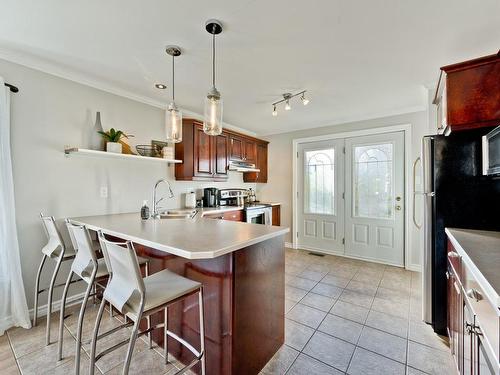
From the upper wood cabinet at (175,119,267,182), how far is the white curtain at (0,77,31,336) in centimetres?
175

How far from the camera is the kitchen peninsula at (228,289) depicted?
1351mm

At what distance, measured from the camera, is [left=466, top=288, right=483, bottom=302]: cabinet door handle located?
98cm

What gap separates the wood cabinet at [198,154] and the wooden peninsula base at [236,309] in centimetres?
179

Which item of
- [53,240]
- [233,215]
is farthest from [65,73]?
[233,215]

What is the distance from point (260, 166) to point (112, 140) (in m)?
2.91

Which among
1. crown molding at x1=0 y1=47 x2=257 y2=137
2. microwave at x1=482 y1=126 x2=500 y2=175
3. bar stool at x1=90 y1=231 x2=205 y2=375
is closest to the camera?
bar stool at x1=90 y1=231 x2=205 y2=375

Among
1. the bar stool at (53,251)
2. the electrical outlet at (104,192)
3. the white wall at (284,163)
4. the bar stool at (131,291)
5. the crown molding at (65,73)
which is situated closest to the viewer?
the bar stool at (131,291)

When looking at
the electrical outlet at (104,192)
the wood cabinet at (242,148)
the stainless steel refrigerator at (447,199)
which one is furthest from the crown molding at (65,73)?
the stainless steel refrigerator at (447,199)

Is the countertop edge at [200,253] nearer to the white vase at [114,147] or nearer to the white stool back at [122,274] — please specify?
the white stool back at [122,274]

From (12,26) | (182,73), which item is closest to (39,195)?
(12,26)

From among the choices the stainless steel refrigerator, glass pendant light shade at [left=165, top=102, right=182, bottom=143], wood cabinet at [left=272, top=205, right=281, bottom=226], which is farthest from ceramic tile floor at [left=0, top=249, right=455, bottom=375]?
wood cabinet at [left=272, top=205, right=281, bottom=226]

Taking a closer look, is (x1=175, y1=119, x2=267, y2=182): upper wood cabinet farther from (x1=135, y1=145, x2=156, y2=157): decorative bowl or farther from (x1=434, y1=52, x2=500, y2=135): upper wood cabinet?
(x1=434, y1=52, x2=500, y2=135): upper wood cabinet

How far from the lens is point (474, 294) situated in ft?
3.36

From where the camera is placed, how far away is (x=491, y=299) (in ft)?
2.66
